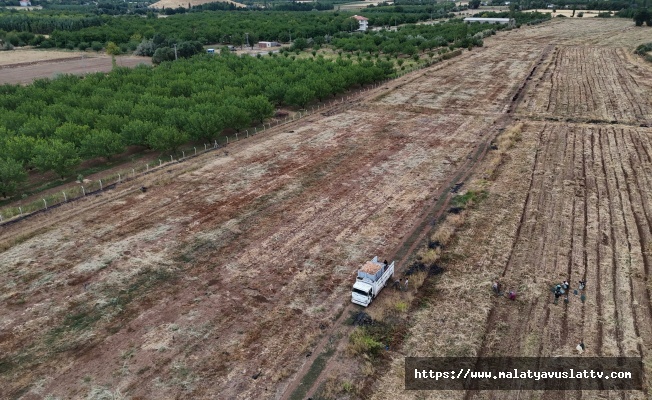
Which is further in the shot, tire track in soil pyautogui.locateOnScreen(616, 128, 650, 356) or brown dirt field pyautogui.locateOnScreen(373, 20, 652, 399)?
tire track in soil pyautogui.locateOnScreen(616, 128, 650, 356)

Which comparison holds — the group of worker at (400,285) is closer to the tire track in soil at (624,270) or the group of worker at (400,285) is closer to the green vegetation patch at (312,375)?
the green vegetation patch at (312,375)

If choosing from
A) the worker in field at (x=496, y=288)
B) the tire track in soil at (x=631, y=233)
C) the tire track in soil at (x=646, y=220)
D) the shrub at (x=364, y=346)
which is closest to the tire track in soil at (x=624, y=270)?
the tire track in soil at (x=631, y=233)

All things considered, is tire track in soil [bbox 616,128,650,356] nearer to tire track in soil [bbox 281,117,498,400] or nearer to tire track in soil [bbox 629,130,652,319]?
tire track in soil [bbox 629,130,652,319]

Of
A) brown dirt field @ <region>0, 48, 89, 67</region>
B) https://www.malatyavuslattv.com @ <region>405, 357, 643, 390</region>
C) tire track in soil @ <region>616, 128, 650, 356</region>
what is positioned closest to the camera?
https://www.malatyavuslattv.com @ <region>405, 357, 643, 390</region>

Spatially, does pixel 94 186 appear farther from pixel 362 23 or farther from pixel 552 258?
pixel 362 23

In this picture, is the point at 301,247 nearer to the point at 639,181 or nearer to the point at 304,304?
the point at 304,304

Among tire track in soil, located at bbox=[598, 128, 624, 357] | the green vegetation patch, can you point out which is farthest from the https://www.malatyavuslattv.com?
the green vegetation patch
